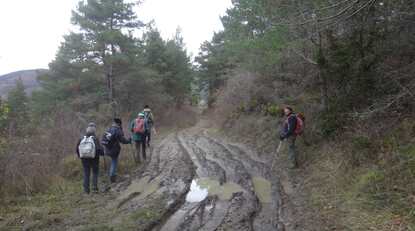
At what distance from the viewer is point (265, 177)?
7.37 metres

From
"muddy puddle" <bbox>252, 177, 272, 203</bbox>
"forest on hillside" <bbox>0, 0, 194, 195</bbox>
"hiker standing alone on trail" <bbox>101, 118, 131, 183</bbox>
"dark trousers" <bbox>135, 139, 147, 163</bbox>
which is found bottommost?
"muddy puddle" <bbox>252, 177, 272, 203</bbox>

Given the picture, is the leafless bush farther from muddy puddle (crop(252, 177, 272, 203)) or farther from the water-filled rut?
muddy puddle (crop(252, 177, 272, 203))

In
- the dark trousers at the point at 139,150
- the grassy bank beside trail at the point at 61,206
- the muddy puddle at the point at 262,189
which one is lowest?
the grassy bank beside trail at the point at 61,206

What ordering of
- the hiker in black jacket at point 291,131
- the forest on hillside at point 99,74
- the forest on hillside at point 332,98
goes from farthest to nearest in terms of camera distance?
the forest on hillside at point 99,74, the hiker in black jacket at point 291,131, the forest on hillside at point 332,98

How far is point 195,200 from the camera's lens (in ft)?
19.2

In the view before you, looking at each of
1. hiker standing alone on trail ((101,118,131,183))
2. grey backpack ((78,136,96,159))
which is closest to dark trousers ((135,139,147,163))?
hiker standing alone on trail ((101,118,131,183))

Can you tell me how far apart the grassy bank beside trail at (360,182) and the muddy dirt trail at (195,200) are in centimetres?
65

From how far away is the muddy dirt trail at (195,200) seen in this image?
4.70 meters

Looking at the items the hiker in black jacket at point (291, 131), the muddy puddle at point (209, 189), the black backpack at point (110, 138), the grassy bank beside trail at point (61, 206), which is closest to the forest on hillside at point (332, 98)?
the grassy bank beside trail at point (61, 206)

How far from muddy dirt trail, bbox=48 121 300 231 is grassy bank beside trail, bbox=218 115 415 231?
0.65m

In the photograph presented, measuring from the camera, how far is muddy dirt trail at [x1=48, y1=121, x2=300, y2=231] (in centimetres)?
470

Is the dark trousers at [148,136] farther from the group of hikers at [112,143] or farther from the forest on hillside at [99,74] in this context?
the forest on hillside at [99,74]

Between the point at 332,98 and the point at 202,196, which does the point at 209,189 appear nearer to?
the point at 202,196

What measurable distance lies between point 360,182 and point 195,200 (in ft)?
10.8
